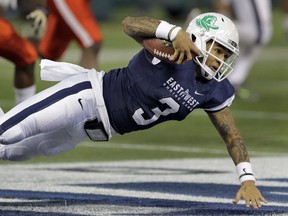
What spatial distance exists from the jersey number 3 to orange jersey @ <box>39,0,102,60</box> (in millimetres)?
5045

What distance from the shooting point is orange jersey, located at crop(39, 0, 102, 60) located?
11367 mm

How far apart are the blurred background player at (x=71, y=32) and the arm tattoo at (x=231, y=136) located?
196 inches

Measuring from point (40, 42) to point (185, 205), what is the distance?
5.31 m

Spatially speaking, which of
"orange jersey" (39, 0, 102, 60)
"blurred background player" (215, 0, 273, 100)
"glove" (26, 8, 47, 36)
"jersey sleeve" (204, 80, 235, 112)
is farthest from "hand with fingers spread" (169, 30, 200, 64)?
"blurred background player" (215, 0, 273, 100)

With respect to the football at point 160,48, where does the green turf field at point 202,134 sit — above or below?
below

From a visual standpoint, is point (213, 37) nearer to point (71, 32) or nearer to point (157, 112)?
point (157, 112)

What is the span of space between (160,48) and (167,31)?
14 cm

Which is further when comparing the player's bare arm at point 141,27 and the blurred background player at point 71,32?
the blurred background player at point 71,32

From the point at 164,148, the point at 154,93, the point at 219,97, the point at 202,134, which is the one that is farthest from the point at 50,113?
the point at 202,134

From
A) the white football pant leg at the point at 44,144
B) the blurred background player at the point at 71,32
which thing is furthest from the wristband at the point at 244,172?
the blurred background player at the point at 71,32

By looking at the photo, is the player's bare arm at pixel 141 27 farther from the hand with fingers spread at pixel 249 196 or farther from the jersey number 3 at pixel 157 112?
the hand with fingers spread at pixel 249 196

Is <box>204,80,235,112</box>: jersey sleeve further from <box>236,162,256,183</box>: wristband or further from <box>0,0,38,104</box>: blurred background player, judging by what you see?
<box>0,0,38,104</box>: blurred background player

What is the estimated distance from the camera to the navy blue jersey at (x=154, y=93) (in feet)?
20.4

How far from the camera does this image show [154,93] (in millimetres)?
6230
